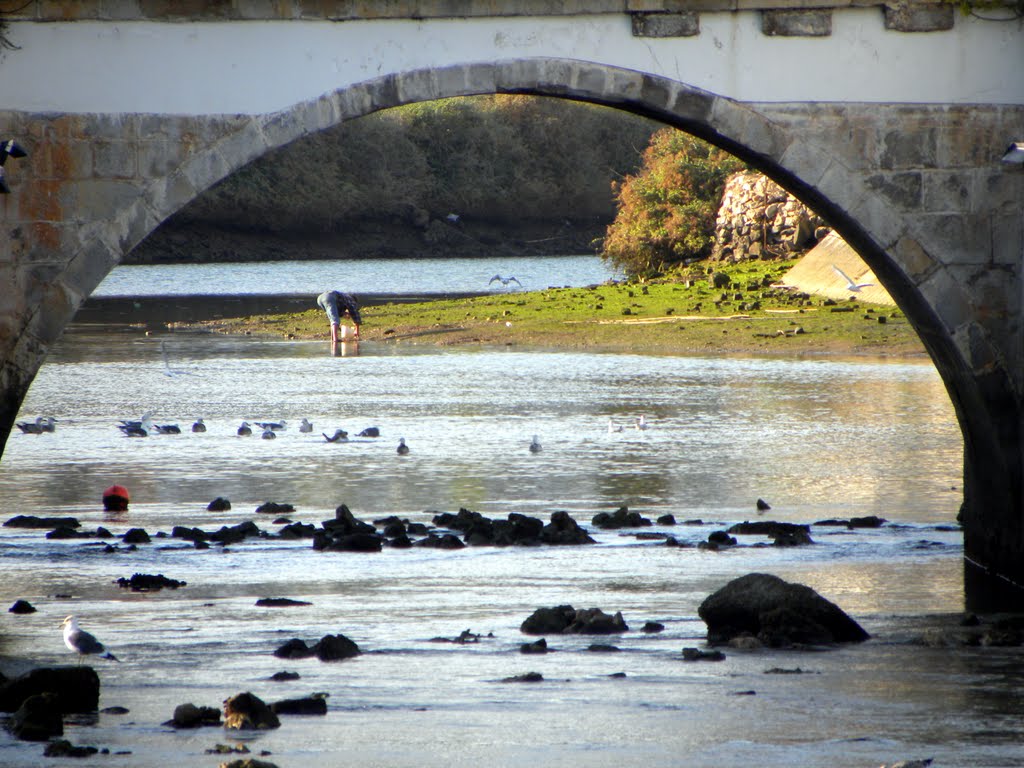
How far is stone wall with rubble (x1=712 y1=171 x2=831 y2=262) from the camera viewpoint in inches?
1340

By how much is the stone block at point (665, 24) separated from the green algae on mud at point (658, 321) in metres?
15.2

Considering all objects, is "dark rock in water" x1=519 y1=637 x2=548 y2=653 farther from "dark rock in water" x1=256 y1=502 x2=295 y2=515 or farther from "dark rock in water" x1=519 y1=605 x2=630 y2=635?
"dark rock in water" x1=256 y1=502 x2=295 y2=515

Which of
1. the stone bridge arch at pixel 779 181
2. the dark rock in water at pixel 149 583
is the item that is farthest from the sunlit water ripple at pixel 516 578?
the stone bridge arch at pixel 779 181

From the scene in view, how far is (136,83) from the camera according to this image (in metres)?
9.51

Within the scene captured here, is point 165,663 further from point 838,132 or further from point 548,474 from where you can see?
point 548,474

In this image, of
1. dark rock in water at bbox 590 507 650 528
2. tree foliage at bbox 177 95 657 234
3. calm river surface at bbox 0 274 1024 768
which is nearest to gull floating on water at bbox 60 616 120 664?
calm river surface at bbox 0 274 1024 768

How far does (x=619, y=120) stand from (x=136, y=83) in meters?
77.7

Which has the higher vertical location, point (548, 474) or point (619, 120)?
point (619, 120)

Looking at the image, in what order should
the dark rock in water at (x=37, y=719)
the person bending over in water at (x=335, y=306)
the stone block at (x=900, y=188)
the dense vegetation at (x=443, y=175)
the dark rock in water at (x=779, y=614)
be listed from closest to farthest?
the dark rock in water at (x=37, y=719) < the dark rock in water at (x=779, y=614) < the stone block at (x=900, y=188) < the person bending over in water at (x=335, y=306) < the dense vegetation at (x=443, y=175)

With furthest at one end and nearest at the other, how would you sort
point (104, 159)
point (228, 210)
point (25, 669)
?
1. point (228, 210)
2. point (104, 159)
3. point (25, 669)

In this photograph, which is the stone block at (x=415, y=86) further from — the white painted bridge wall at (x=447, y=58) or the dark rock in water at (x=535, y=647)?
the dark rock in water at (x=535, y=647)

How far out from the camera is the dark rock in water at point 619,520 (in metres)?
11.9

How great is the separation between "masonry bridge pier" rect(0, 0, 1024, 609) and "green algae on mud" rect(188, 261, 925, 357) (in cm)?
1455

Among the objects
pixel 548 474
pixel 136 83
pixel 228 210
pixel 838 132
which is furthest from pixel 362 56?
pixel 228 210
